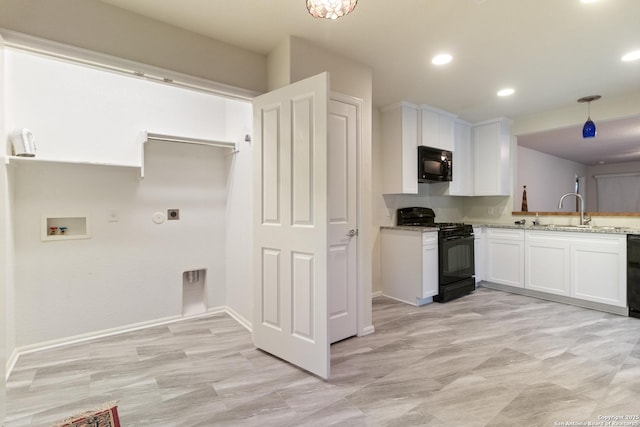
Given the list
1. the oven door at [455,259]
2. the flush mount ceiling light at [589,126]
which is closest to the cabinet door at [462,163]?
the oven door at [455,259]

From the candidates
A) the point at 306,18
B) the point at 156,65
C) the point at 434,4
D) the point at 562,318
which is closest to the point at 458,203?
the point at 562,318

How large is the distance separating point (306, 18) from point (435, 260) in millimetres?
2934

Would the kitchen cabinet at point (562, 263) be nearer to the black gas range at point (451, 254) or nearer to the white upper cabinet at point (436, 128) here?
the black gas range at point (451, 254)

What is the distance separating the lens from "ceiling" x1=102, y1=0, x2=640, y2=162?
2.11 metres

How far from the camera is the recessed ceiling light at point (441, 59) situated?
9.05ft

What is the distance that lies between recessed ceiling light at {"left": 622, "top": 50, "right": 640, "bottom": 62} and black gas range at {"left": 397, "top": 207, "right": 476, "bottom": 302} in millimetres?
2235

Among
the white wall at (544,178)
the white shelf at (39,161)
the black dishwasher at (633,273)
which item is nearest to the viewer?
the white shelf at (39,161)

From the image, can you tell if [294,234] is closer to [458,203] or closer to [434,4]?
[434,4]

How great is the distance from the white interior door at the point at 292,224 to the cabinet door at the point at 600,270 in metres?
3.32

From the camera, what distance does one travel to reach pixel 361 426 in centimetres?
171

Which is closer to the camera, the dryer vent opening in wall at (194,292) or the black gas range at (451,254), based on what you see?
the dryer vent opening in wall at (194,292)

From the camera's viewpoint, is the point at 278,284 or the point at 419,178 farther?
the point at 419,178

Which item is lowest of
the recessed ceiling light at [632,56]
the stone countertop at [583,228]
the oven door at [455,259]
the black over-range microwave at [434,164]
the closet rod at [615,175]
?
the oven door at [455,259]

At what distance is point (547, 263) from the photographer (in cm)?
389
